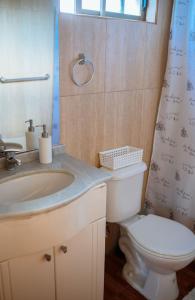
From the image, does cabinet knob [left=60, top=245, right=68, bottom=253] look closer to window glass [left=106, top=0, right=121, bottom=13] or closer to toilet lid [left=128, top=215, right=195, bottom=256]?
toilet lid [left=128, top=215, right=195, bottom=256]

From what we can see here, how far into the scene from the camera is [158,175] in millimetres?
2248

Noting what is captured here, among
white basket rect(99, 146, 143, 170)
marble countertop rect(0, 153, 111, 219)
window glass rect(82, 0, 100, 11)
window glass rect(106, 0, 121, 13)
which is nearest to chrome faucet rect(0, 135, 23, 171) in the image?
marble countertop rect(0, 153, 111, 219)

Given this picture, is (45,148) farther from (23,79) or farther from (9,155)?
(23,79)

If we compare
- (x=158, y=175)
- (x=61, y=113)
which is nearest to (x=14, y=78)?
(x=61, y=113)

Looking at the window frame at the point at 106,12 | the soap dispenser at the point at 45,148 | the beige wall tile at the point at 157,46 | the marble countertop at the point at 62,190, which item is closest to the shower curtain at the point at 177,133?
the beige wall tile at the point at 157,46

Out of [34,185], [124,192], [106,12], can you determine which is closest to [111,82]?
[106,12]

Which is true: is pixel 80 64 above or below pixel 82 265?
above

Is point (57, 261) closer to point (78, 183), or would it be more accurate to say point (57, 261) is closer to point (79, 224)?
point (79, 224)

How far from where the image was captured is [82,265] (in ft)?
4.67

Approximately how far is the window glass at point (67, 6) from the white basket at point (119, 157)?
852mm

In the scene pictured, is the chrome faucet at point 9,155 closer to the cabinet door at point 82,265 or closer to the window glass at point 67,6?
the cabinet door at point 82,265

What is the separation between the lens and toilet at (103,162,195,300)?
5.41 feet

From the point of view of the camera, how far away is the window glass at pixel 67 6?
161cm

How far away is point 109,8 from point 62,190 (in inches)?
49.8
